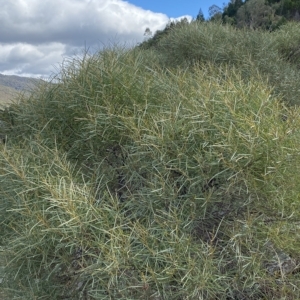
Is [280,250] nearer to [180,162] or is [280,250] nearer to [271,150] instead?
[271,150]

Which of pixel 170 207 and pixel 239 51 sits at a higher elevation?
pixel 239 51

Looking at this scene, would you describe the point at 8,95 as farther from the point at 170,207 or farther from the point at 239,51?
the point at 239,51

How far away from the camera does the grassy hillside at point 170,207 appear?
256 cm

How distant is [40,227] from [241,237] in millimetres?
1331

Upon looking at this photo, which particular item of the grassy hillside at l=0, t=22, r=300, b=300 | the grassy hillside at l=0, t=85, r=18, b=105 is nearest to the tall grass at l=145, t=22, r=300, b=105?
the grassy hillside at l=0, t=85, r=18, b=105

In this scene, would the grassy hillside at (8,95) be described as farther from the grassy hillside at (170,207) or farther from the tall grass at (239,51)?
the tall grass at (239,51)

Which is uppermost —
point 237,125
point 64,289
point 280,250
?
point 237,125

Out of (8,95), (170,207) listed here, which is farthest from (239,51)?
(170,207)

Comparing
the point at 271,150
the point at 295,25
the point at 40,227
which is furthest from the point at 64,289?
the point at 295,25

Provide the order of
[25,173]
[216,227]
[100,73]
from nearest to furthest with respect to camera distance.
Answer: [216,227], [25,173], [100,73]

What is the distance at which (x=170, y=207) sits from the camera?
2738 mm

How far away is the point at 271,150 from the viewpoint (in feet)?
8.70

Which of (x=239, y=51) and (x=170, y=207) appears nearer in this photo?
(x=170, y=207)

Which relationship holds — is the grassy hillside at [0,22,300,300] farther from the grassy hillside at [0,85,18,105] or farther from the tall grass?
the tall grass
